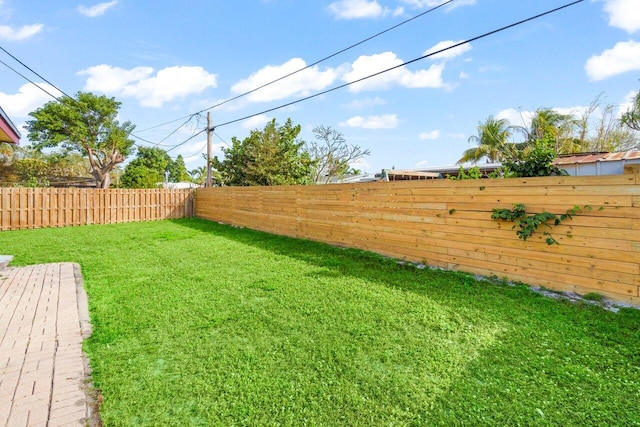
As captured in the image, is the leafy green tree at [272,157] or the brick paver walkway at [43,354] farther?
the leafy green tree at [272,157]

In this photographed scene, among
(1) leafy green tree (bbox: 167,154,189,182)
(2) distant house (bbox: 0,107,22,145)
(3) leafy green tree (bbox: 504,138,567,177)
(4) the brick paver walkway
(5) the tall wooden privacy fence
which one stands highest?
(1) leafy green tree (bbox: 167,154,189,182)

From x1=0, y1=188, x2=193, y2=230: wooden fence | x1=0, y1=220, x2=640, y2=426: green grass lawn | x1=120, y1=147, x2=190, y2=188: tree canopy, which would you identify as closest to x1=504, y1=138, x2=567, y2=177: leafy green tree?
x1=0, y1=220, x2=640, y2=426: green grass lawn

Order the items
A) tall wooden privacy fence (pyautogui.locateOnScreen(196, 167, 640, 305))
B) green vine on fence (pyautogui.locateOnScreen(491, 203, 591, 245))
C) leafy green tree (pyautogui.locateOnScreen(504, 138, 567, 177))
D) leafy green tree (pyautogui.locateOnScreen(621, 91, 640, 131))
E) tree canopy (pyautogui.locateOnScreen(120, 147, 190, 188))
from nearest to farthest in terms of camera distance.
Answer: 1. tall wooden privacy fence (pyautogui.locateOnScreen(196, 167, 640, 305))
2. green vine on fence (pyautogui.locateOnScreen(491, 203, 591, 245))
3. leafy green tree (pyautogui.locateOnScreen(504, 138, 567, 177))
4. leafy green tree (pyautogui.locateOnScreen(621, 91, 640, 131))
5. tree canopy (pyautogui.locateOnScreen(120, 147, 190, 188))

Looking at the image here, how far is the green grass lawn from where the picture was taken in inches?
73.4

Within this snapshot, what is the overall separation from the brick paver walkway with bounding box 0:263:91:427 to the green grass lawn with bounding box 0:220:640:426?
14 centimetres

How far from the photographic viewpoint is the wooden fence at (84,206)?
34.3 ft

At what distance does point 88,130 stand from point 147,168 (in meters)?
9.27

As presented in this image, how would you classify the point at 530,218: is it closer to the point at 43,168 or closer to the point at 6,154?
the point at 6,154

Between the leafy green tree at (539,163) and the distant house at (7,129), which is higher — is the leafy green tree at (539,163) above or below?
below

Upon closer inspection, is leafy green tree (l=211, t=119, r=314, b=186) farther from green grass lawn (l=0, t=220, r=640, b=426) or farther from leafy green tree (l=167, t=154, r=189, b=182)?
leafy green tree (l=167, t=154, r=189, b=182)

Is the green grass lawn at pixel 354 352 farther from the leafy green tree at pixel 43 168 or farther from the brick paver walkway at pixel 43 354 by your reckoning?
the leafy green tree at pixel 43 168

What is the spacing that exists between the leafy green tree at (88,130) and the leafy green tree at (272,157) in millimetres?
15986

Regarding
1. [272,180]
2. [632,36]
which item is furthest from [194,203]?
[632,36]

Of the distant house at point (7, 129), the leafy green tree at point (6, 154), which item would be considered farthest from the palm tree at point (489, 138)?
the leafy green tree at point (6, 154)
